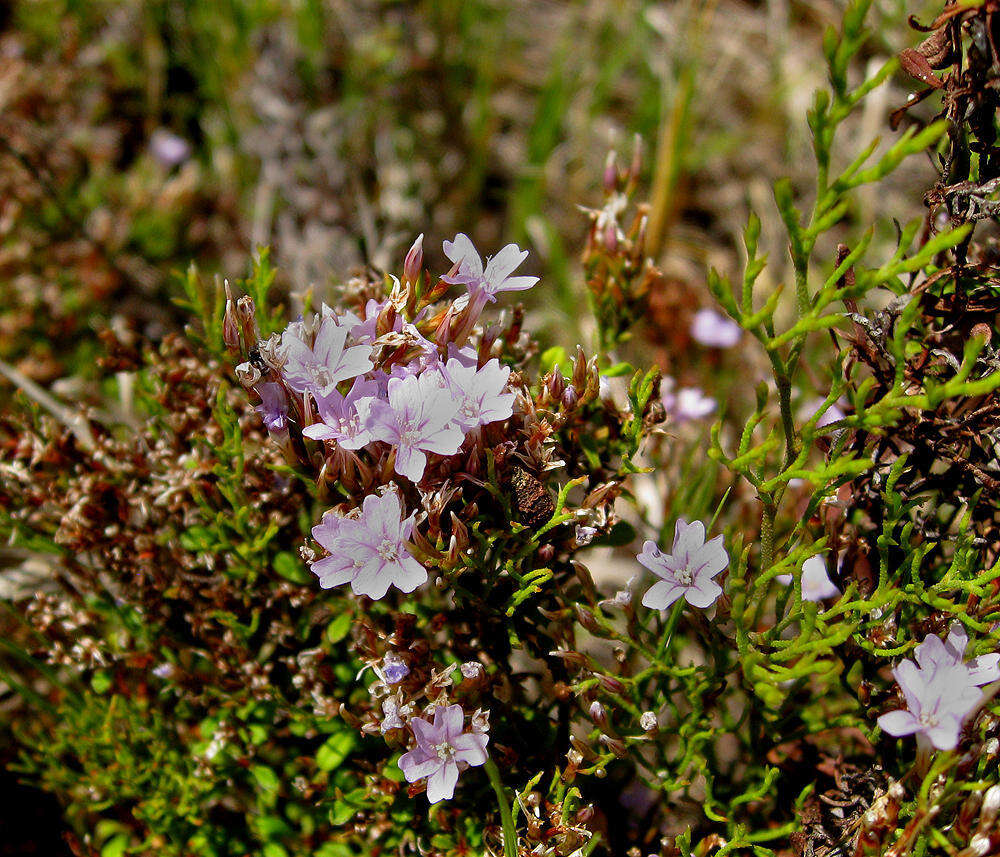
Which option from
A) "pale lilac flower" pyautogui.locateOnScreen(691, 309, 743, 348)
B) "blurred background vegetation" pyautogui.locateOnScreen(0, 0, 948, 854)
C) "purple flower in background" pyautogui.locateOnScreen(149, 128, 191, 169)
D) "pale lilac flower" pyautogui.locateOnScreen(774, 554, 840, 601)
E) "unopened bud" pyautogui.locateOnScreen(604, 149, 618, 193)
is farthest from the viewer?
"purple flower in background" pyautogui.locateOnScreen(149, 128, 191, 169)

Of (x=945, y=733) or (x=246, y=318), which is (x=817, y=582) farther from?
(x=246, y=318)

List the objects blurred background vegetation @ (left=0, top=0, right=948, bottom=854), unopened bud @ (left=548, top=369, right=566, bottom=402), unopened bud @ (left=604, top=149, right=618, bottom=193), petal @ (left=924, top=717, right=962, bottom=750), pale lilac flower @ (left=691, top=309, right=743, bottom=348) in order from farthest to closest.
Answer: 1. pale lilac flower @ (left=691, top=309, right=743, bottom=348)
2. blurred background vegetation @ (left=0, top=0, right=948, bottom=854)
3. unopened bud @ (left=604, top=149, right=618, bottom=193)
4. unopened bud @ (left=548, top=369, right=566, bottom=402)
5. petal @ (left=924, top=717, right=962, bottom=750)

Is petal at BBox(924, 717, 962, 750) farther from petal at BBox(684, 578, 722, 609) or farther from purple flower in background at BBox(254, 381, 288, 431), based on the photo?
purple flower in background at BBox(254, 381, 288, 431)

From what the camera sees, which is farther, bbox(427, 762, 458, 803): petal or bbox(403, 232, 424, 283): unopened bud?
bbox(403, 232, 424, 283): unopened bud

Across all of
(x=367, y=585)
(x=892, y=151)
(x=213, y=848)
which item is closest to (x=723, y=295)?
(x=892, y=151)

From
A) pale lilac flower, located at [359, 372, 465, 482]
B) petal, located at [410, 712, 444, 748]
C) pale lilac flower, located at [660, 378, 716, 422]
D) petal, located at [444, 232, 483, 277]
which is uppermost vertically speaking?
pale lilac flower, located at [660, 378, 716, 422]

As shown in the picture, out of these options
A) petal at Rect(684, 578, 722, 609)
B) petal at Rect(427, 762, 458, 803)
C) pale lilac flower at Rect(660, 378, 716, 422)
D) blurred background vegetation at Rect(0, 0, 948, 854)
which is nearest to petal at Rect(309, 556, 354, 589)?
petal at Rect(427, 762, 458, 803)

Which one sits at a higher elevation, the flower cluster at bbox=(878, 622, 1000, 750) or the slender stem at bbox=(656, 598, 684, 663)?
the slender stem at bbox=(656, 598, 684, 663)
